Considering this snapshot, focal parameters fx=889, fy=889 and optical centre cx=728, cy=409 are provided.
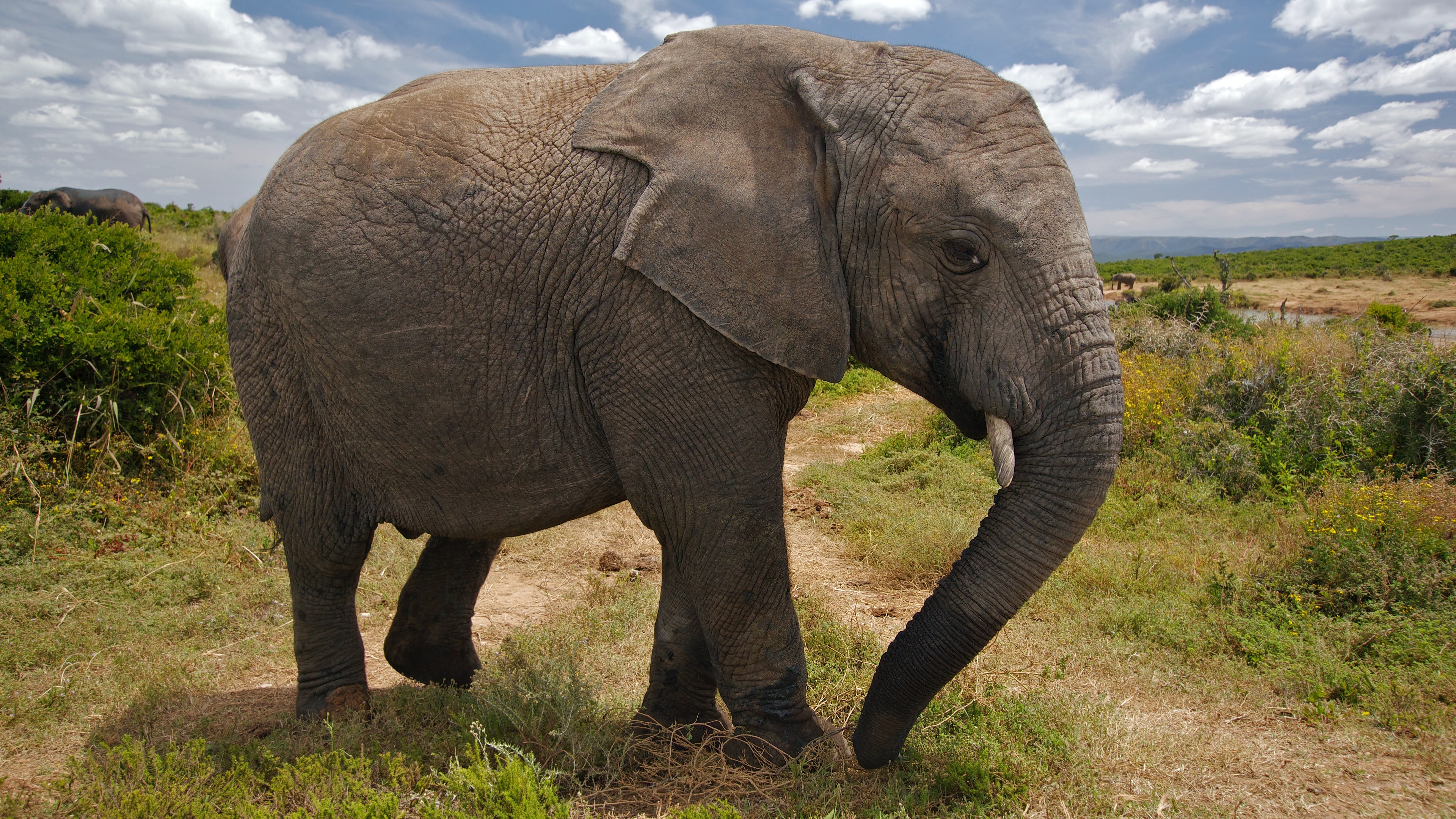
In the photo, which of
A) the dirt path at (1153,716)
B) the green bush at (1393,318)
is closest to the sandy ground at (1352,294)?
the green bush at (1393,318)

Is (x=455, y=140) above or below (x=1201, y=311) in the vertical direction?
above

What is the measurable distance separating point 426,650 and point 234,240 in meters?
2.16

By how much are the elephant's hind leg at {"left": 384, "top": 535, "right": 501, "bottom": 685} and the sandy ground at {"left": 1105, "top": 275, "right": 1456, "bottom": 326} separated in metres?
25.6

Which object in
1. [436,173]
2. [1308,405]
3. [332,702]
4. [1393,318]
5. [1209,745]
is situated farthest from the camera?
[1393,318]

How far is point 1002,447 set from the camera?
266 centimetres

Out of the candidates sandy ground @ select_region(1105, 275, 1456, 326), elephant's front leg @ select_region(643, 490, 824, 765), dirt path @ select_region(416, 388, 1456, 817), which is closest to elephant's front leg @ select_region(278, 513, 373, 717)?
dirt path @ select_region(416, 388, 1456, 817)

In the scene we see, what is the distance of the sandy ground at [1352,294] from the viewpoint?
2608 centimetres

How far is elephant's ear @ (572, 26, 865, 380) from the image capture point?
9.02ft

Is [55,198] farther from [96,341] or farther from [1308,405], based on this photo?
[1308,405]

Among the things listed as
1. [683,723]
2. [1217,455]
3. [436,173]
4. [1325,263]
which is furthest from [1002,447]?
[1325,263]

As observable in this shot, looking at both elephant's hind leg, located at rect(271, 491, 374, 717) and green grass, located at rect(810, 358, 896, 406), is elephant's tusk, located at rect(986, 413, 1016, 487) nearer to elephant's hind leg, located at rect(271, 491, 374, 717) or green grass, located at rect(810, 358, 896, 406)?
elephant's hind leg, located at rect(271, 491, 374, 717)

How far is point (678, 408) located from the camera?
2.89m

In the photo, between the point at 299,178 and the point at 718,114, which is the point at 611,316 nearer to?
the point at 718,114

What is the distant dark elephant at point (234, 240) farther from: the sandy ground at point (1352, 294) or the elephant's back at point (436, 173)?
the sandy ground at point (1352, 294)
